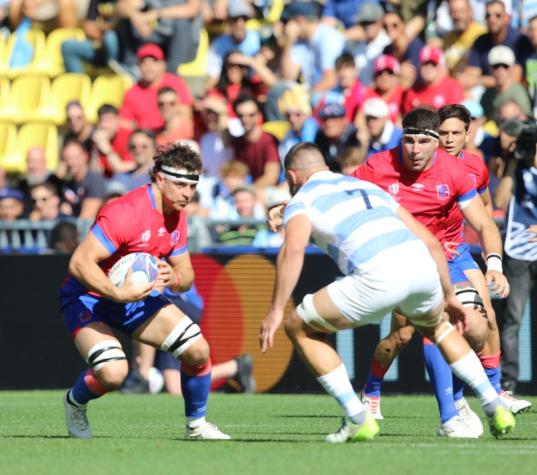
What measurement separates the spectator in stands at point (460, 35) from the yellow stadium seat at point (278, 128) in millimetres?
2336

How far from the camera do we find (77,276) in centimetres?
966

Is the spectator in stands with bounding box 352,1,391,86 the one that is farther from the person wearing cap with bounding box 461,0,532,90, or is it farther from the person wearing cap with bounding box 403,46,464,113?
the person wearing cap with bounding box 403,46,464,113

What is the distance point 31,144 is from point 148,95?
8.26ft

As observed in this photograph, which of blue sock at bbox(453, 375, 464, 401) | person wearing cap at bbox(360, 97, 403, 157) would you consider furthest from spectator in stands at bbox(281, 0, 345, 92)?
blue sock at bbox(453, 375, 464, 401)

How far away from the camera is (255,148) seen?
17.8 metres

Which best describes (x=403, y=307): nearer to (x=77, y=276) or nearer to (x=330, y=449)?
(x=330, y=449)

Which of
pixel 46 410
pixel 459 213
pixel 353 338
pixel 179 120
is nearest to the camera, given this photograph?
pixel 459 213

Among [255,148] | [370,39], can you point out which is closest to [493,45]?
[370,39]

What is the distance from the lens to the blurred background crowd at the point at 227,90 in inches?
656

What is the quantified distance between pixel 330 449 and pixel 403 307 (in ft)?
3.26

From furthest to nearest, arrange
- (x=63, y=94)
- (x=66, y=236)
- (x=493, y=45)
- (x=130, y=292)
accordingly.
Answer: (x=63, y=94)
(x=493, y=45)
(x=66, y=236)
(x=130, y=292)

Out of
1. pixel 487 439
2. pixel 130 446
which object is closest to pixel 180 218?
pixel 130 446

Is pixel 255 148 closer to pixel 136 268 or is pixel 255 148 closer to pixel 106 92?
pixel 106 92

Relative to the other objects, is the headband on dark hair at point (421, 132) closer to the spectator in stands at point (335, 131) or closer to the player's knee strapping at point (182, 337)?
the player's knee strapping at point (182, 337)
